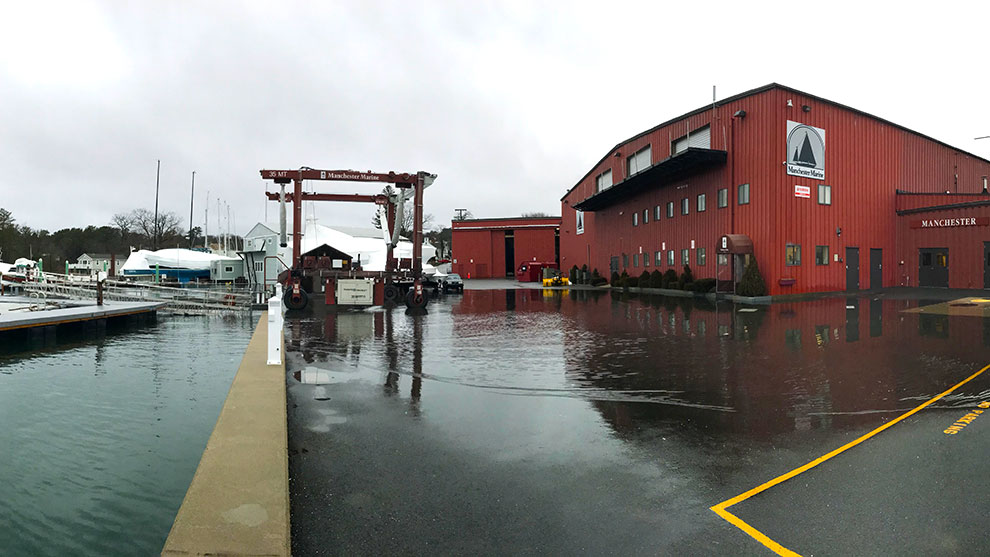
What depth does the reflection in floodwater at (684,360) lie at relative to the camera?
22.7 feet

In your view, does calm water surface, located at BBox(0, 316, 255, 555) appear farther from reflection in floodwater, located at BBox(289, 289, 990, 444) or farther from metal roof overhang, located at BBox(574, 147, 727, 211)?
metal roof overhang, located at BBox(574, 147, 727, 211)

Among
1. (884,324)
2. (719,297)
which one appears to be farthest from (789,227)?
(884,324)

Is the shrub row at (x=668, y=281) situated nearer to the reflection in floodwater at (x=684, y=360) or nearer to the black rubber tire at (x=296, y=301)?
the reflection in floodwater at (x=684, y=360)

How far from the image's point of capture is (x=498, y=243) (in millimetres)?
69000

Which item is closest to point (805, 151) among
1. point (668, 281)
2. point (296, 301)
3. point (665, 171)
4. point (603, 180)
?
point (665, 171)

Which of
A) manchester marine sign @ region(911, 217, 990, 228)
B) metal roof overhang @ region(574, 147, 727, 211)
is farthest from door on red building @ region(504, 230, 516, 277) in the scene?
manchester marine sign @ region(911, 217, 990, 228)

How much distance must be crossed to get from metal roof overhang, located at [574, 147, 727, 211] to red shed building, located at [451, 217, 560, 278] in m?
22.9

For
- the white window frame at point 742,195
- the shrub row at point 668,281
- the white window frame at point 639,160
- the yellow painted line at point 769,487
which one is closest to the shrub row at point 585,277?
the shrub row at point 668,281

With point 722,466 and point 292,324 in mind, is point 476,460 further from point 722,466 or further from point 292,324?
point 292,324

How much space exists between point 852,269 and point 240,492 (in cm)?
3087

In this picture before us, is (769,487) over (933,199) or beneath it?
beneath

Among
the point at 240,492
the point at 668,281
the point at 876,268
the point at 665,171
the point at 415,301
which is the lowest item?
the point at 240,492

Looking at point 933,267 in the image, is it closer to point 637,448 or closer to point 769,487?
point 637,448

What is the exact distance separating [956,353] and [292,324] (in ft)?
50.5
